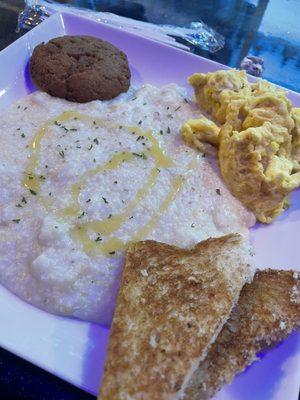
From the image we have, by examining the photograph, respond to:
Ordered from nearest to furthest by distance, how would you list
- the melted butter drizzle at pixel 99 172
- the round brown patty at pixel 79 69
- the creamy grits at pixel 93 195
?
the creamy grits at pixel 93 195
the melted butter drizzle at pixel 99 172
the round brown patty at pixel 79 69

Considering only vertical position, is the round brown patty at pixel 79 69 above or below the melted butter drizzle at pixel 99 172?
above

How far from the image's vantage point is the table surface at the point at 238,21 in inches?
150

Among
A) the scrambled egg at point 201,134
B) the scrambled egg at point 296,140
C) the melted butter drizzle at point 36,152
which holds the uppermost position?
the scrambled egg at point 296,140

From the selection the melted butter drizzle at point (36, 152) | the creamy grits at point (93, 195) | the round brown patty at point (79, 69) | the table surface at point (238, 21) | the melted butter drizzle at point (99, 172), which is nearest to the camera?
the creamy grits at point (93, 195)

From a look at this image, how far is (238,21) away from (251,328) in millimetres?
3713

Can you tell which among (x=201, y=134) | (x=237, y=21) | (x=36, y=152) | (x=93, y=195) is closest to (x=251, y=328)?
(x=93, y=195)

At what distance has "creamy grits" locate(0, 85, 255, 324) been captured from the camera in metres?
1.96

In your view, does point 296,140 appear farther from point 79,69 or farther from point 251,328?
point 79,69

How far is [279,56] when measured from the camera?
4.07m

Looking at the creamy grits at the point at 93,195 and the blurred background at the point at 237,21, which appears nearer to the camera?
the creamy grits at the point at 93,195

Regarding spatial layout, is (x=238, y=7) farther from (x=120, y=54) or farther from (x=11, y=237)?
(x=11, y=237)

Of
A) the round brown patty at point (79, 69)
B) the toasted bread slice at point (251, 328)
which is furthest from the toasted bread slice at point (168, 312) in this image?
the round brown patty at point (79, 69)

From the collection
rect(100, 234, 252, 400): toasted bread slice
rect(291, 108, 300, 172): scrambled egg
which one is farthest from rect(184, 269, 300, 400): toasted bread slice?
rect(291, 108, 300, 172): scrambled egg

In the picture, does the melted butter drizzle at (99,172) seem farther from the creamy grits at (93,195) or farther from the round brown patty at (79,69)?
the round brown patty at (79,69)
